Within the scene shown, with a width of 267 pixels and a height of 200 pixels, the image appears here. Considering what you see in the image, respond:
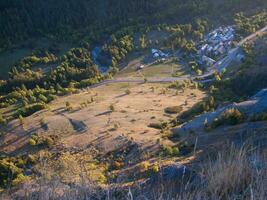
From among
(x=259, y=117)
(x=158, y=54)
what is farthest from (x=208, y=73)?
(x=259, y=117)

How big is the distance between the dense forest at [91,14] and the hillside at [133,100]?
0.25m

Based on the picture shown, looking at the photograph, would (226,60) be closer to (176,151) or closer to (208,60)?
(208,60)

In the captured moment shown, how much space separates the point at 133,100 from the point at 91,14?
1760 inches

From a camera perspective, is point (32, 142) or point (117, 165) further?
point (32, 142)

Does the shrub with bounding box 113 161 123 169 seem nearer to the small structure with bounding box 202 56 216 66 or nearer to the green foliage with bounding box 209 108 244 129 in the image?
the green foliage with bounding box 209 108 244 129

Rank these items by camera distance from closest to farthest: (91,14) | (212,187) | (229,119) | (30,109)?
(212,187) < (229,119) < (30,109) < (91,14)

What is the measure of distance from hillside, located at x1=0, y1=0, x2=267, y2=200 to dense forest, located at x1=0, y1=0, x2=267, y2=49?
25cm

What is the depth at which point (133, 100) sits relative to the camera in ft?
180

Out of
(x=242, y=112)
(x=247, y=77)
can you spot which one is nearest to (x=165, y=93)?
(x=247, y=77)

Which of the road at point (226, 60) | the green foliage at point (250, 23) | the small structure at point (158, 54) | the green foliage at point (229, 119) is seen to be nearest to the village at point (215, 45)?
the road at point (226, 60)

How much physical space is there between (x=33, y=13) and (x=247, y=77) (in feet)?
183

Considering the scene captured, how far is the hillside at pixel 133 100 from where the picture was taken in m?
9.62

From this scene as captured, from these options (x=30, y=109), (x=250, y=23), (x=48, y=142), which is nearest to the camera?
(x=48, y=142)

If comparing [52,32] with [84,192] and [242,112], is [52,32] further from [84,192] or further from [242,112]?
[84,192]
